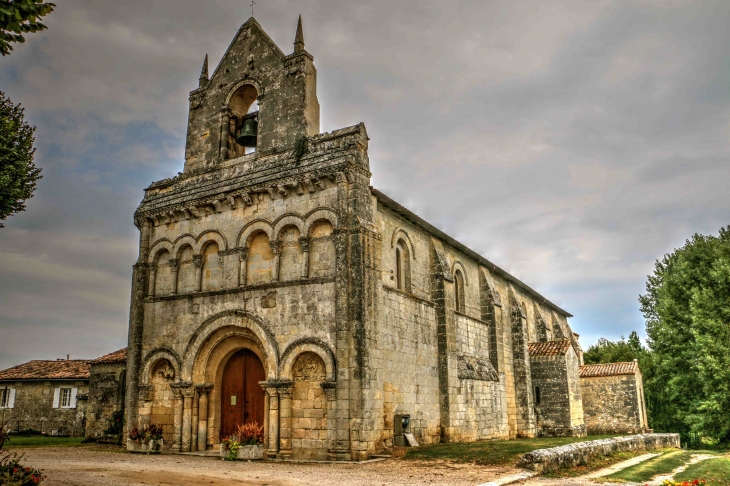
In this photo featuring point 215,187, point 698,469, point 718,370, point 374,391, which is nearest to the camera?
point 698,469

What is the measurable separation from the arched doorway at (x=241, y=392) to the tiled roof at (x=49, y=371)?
19.9 m

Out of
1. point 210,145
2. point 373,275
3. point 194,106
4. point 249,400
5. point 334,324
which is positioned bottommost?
point 249,400

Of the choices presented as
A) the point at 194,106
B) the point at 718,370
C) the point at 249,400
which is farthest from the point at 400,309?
the point at 718,370

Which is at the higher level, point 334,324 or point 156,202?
point 156,202

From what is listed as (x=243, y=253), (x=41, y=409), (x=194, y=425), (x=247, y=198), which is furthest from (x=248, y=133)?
(x=41, y=409)

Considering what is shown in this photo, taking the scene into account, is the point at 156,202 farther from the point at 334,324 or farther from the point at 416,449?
the point at 416,449

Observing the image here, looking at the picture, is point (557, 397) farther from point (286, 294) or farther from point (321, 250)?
point (286, 294)

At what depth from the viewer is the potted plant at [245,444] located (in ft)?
55.4

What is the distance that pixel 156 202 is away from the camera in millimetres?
22297

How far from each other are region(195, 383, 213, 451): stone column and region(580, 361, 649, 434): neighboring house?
21.0m

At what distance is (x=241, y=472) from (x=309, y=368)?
412 cm

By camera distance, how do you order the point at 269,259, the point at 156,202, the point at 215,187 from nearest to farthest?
the point at 269,259 < the point at 215,187 < the point at 156,202

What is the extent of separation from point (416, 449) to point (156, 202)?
1300cm

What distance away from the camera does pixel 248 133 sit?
2102cm
